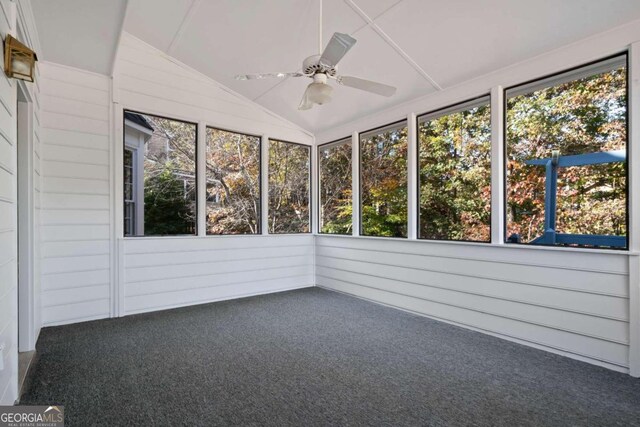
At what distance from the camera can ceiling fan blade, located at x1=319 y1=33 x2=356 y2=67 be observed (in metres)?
2.12

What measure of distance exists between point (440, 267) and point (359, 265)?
1346 millimetres

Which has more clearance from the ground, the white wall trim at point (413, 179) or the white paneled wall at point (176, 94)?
the white paneled wall at point (176, 94)

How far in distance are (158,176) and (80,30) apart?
178cm

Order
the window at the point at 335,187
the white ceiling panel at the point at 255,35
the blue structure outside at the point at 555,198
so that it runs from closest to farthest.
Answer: the blue structure outside at the point at 555,198, the white ceiling panel at the point at 255,35, the window at the point at 335,187

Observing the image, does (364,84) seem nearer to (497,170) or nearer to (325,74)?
Result: (325,74)

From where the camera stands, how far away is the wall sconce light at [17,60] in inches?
74.3

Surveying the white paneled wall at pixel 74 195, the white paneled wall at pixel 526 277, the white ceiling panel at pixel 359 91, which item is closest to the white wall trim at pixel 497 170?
the white paneled wall at pixel 526 277

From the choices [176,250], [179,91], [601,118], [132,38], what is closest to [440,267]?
[601,118]

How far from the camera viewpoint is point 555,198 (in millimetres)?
3170

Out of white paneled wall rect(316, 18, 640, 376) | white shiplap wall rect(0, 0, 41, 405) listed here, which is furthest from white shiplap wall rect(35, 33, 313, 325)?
white paneled wall rect(316, 18, 640, 376)

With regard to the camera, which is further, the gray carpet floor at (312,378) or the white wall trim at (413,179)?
the white wall trim at (413,179)

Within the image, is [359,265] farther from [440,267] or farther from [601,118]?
[601,118]

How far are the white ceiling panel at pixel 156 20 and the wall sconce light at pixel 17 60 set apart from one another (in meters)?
1.87

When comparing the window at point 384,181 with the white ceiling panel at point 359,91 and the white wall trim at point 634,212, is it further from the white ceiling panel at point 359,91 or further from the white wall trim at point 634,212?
the white wall trim at point 634,212
